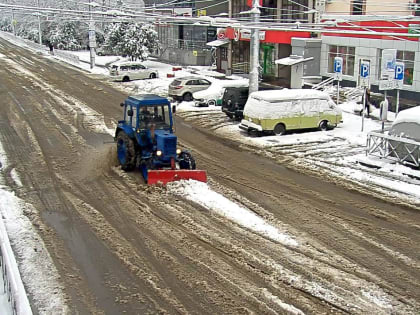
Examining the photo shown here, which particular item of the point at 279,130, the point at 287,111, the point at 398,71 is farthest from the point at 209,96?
the point at 398,71

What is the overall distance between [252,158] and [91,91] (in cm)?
1990

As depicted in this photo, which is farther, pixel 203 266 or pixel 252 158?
pixel 252 158

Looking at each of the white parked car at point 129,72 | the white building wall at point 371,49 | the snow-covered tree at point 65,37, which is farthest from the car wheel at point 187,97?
the snow-covered tree at point 65,37

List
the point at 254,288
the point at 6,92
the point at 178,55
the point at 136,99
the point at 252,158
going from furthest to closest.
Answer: the point at 178,55 < the point at 6,92 < the point at 252,158 < the point at 136,99 < the point at 254,288

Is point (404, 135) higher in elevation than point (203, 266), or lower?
higher

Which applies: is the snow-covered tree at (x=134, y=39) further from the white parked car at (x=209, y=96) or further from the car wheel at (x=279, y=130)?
the car wheel at (x=279, y=130)

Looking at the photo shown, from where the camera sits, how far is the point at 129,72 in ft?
138

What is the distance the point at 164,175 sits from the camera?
15.1 m

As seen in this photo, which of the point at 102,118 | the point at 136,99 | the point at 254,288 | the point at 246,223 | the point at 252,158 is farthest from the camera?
the point at 102,118

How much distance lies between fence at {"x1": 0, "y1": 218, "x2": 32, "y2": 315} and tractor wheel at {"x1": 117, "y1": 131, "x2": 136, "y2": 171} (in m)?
7.32

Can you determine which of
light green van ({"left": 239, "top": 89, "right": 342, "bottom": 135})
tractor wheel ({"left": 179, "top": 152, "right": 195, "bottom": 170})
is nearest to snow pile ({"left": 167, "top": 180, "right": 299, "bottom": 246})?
tractor wheel ({"left": 179, "top": 152, "right": 195, "bottom": 170})

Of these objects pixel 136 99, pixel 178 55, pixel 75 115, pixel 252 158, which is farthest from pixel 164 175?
pixel 178 55

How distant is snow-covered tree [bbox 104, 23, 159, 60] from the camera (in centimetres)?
5194

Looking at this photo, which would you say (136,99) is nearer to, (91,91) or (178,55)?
(91,91)
